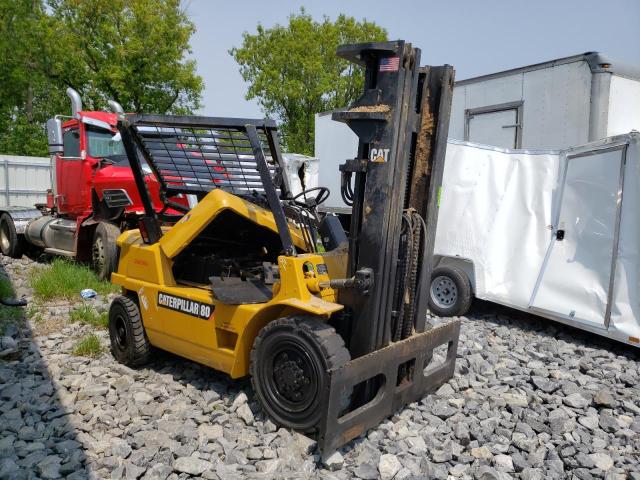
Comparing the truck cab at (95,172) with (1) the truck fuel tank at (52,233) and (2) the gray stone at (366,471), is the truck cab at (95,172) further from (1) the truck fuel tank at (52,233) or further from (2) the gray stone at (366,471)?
(2) the gray stone at (366,471)

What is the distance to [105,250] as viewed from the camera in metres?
8.22

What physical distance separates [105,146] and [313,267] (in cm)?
708

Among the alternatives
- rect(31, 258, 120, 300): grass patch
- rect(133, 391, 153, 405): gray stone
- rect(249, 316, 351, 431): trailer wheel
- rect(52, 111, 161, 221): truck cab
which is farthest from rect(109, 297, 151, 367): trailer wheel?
rect(52, 111, 161, 221): truck cab

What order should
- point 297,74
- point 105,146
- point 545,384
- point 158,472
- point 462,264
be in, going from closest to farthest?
point 158,472 < point 545,384 < point 462,264 < point 105,146 < point 297,74

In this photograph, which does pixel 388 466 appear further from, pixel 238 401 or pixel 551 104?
pixel 551 104

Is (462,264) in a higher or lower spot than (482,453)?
higher

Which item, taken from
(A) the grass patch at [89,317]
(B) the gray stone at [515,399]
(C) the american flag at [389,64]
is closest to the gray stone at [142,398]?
(A) the grass patch at [89,317]

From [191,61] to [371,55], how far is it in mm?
26106

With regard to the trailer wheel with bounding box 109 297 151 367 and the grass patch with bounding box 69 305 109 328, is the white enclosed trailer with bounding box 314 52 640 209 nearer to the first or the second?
the trailer wheel with bounding box 109 297 151 367

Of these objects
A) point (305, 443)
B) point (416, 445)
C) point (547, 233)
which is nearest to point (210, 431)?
point (305, 443)

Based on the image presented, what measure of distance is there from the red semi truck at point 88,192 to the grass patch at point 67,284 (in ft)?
0.97

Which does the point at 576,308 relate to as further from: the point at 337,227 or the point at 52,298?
the point at 52,298

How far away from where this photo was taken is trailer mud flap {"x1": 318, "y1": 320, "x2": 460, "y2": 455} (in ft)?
10.4

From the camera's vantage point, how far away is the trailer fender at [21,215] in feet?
36.8
